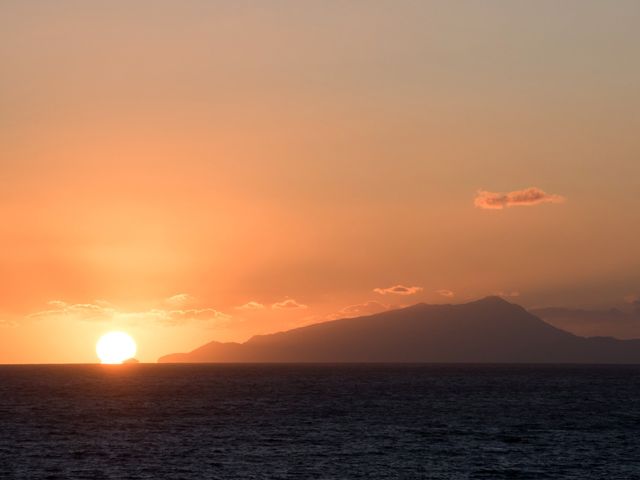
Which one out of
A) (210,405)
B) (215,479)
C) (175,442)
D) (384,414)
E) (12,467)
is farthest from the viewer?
(210,405)

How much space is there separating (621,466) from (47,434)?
210ft

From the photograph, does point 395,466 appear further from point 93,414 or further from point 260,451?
point 93,414

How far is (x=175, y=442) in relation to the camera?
97.4 m

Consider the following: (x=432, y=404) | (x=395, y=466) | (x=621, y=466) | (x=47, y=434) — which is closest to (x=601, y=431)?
(x=621, y=466)

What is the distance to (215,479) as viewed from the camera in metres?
72.9

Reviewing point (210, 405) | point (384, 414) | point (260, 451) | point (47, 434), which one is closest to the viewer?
point (260, 451)

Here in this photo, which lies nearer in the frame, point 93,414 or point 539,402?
point 93,414

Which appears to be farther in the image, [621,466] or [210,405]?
[210,405]

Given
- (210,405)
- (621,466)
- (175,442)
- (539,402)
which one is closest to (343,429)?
(175,442)

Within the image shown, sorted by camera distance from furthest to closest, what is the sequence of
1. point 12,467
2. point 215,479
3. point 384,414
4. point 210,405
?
1. point 210,405
2. point 384,414
3. point 12,467
4. point 215,479

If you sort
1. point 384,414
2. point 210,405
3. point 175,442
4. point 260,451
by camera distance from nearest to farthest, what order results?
point 260,451 → point 175,442 → point 384,414 → point 210,405

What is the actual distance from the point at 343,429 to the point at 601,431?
31940mm

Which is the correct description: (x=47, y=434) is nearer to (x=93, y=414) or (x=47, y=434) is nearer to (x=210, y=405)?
(x=93, y=414)

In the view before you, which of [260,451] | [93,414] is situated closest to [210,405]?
[93,414]
